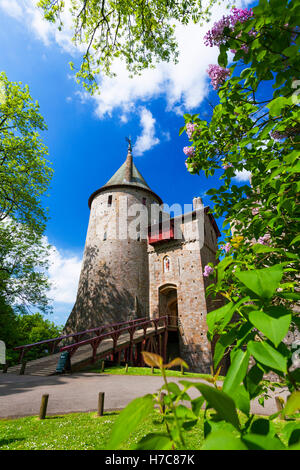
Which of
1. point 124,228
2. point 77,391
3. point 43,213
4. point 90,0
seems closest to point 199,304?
point 124,228

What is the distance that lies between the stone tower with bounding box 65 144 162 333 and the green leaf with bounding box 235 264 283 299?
19352 millimetres

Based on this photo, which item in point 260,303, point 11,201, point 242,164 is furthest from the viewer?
point 11,201

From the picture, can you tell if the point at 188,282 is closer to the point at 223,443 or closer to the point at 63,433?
the point at 63,433

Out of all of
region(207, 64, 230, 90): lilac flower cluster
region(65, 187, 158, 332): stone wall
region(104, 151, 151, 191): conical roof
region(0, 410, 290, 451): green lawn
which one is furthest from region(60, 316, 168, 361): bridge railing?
region(104, 151, 151, 191): conical roof

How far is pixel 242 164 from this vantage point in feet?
7.73

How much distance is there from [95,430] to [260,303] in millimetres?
4667

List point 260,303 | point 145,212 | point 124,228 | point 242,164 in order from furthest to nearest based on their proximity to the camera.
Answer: point 145,212 < point 124,228 < point 242,164 < point 260,303

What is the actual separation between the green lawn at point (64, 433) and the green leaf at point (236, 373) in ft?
10.2

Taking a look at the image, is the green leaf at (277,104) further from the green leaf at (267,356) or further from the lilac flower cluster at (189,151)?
the lilac flower cluster at (189,151)

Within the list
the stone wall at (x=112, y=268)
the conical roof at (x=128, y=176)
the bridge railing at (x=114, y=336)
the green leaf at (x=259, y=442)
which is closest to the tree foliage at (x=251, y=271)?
the green leaf at (x=259, y=442)

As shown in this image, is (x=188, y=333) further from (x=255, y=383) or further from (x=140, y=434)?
(x=255, y=383)

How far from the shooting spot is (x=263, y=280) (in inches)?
24.4

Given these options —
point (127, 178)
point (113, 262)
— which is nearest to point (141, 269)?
point (113, 262)

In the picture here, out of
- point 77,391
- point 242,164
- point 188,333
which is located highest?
point 242,164
